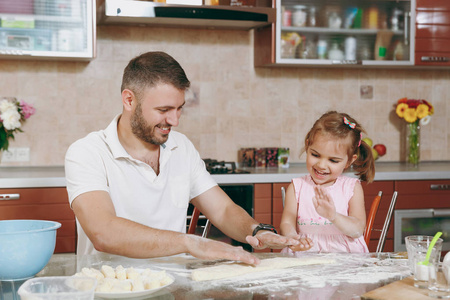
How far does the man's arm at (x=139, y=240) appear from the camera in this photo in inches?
58.7

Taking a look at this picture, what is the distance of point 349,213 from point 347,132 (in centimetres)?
32

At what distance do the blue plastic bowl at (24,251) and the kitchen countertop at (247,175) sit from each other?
163cm

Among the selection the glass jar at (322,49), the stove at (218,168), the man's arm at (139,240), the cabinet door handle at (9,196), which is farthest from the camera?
the glass jar at (322,49)

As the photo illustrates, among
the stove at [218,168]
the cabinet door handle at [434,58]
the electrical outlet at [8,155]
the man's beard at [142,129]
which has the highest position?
the cabinet door handle at [434,58]

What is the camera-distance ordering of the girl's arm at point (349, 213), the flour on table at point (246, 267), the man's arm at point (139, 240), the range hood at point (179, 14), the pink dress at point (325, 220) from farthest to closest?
the range hood at point (179, 14) → the pink dress at point (325, 220) → the girl's arm at point (349, 213) → the man's arm at point (139, 240) → the flour on table at point (246, 267)

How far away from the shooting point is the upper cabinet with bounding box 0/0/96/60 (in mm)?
3158

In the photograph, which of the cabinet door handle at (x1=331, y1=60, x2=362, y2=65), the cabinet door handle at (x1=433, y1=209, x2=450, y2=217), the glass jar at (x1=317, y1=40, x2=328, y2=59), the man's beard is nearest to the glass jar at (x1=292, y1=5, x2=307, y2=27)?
the glass jar at (x1=317, y1=40, x2=328, y2=59)

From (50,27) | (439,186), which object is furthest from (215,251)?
(439,186)

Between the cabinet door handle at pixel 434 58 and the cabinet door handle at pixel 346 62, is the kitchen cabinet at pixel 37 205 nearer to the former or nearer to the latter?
the cabinet door handle at pixel 346 62

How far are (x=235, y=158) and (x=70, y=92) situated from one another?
1161mm

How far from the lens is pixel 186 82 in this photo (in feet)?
6.46

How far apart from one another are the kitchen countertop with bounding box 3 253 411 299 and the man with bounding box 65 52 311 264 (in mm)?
110

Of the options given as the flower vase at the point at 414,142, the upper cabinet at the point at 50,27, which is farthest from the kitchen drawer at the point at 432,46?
the upper cabinet at the point at 50,27

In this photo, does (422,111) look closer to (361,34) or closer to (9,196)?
(361,34)
